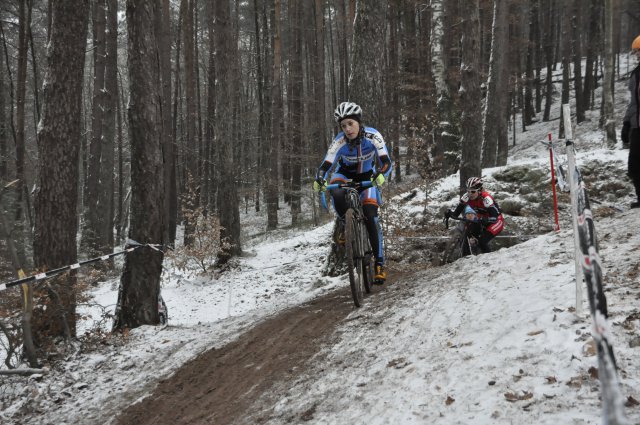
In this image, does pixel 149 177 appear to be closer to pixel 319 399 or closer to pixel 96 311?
pixel 96 311

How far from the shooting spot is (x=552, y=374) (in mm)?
2904

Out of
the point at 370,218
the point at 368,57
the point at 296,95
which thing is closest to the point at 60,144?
the point at 370,218

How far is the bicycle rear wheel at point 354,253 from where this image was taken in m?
5.75

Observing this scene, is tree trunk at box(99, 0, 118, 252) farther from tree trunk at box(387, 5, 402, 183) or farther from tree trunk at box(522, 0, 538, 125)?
tree trunk at box(522, 0, 538, 125)

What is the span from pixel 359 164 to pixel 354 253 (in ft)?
4.20

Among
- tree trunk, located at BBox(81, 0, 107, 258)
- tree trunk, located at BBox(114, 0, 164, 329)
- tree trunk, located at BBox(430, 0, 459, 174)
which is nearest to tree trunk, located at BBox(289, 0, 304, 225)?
tree trunk, located at BBox(430, 0, 459, 174)

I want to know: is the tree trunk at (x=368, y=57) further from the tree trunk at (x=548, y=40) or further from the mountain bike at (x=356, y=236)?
the tree trunk at (x=548, y=40)

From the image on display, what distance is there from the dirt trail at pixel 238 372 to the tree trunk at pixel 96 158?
11820mm

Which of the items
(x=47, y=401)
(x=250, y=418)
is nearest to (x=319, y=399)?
(x=250, y=418)

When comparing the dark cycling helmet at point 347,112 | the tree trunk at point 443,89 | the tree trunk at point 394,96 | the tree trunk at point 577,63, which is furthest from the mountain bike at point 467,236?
the tree trunk at point 577,63

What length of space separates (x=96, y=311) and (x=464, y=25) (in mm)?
10348

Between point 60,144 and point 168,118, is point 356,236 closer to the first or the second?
point 60,144

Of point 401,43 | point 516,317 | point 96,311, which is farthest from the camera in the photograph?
point 401,43

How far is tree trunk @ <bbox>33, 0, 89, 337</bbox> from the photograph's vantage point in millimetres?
6574
